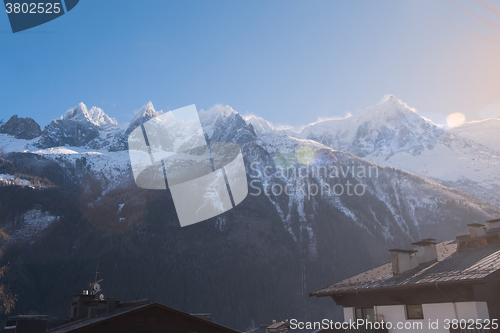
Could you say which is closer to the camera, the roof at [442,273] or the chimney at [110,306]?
the roof at [442,273]

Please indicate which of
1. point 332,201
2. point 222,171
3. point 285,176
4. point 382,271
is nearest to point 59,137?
point 222,171

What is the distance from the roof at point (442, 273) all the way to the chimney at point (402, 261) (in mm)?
286

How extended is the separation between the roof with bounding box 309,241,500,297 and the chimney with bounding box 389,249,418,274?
286 mm

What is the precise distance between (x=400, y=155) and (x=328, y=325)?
194479 millimetres

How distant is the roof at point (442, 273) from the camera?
551 inches

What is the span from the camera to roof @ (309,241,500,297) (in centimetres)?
1399

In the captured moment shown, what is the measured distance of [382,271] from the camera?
19641mm

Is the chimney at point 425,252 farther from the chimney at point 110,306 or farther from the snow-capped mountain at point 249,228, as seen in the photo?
the snow-capped mountain at point 249,228

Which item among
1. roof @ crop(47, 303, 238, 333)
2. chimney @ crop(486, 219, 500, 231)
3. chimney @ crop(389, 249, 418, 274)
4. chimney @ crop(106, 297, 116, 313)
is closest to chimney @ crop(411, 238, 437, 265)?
chimney @ crop(389, 249, 418, 274)

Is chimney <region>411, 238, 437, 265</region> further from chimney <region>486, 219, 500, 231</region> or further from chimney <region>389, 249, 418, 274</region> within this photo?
chimney <region>486, 219, 500, 231</region>

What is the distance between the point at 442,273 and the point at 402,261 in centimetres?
244

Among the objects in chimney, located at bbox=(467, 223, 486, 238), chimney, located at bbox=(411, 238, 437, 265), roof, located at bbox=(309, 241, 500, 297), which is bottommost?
roof, located at bbox=(309, 241, 500, 297)

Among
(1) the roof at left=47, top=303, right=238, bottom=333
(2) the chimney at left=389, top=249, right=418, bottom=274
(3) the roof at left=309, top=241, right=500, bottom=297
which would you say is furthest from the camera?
(2) the chimney at left=389, top=249, right=418, bottom=274

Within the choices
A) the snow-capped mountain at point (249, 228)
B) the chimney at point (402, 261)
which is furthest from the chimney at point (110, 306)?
the snow-capped mountain at point (249, 228)
